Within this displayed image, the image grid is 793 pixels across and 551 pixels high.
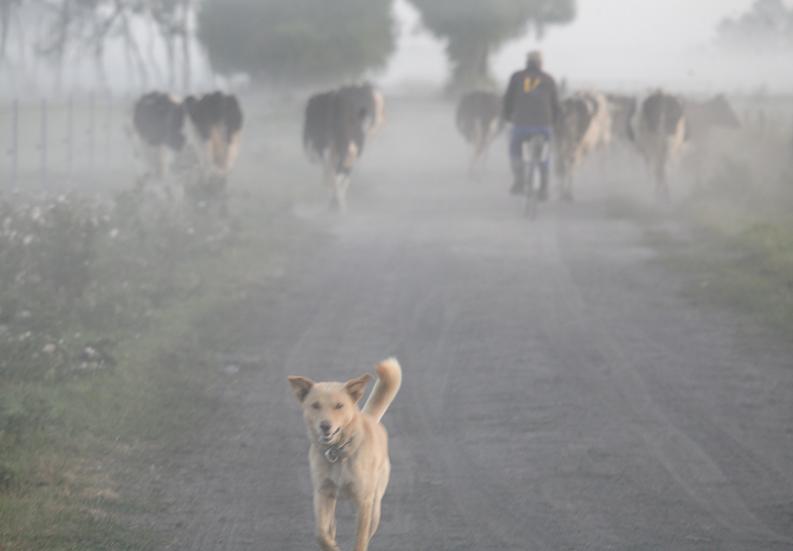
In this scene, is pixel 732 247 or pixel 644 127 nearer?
pixel 732 247

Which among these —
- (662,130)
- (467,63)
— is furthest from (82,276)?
(467,63)

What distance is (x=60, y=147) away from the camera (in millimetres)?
32594

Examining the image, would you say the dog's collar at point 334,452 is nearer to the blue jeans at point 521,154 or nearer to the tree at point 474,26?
the blue jeans at point 521,154

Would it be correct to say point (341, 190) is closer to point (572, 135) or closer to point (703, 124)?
point (572, 135)

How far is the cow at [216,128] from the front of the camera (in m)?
21.3

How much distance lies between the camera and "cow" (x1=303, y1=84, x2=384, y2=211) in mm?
21422

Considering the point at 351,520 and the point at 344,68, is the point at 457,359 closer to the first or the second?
the point at 351,520

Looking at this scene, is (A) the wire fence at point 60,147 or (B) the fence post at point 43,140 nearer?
(B) the fence post at point 43,140

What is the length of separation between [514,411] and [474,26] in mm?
51818

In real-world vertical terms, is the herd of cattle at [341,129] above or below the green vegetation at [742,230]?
above

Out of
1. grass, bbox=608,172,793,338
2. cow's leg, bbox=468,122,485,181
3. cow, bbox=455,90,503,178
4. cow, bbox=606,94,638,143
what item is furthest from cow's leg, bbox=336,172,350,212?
cow, bbox=455,90,503,178

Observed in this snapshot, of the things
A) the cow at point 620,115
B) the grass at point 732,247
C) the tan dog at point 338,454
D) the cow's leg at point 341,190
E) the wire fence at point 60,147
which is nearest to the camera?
the tan dog at point 338,454

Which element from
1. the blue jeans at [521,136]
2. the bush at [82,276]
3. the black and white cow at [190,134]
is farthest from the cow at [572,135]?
the bush at [82,276]

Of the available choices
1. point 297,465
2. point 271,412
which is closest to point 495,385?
point 271,412
